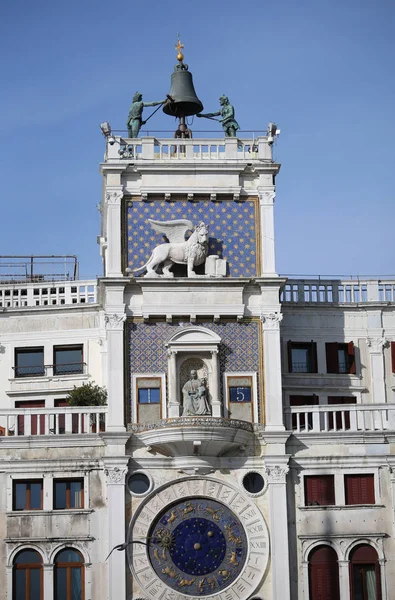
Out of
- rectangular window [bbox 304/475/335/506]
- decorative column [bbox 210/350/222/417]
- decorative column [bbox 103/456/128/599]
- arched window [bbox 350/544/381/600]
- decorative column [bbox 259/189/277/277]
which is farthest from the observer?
decorative column [bbox 259/189/277/277]

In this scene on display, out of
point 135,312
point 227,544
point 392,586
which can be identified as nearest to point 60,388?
point 135,312

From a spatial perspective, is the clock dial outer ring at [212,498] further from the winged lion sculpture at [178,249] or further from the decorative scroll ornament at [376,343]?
the decorative scroll ornament at [376,343]

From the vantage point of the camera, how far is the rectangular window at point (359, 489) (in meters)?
51.2

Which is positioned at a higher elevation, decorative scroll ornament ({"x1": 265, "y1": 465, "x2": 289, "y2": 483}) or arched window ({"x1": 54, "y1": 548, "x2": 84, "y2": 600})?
decorative scroll ornament ({"x1": 265, "y1": 465, "x2": 289, "y2": 483})

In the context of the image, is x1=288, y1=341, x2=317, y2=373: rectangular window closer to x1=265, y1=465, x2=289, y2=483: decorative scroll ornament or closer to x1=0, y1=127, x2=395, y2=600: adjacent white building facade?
x1=0, y1=127, x2=395, y2=600: adjacent white building facade

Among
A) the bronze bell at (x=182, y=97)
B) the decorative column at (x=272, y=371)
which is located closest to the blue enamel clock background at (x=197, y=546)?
the decorative column at (x=272, y=371)

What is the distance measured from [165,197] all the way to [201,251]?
244 centimetres

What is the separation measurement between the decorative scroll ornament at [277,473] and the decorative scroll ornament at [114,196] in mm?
10740

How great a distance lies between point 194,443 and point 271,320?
17.9ft

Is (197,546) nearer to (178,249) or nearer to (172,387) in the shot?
(172,387)

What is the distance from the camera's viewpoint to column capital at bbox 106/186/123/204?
52.6m

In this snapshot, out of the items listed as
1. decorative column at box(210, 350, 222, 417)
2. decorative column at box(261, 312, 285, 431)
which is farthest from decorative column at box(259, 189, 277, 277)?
decorative column at box(210, 350, 222, 417)

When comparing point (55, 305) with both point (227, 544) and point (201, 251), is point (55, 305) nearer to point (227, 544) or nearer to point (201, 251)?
point (201, 251)

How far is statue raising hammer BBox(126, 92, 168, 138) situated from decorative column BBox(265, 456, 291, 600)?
12.9 m
